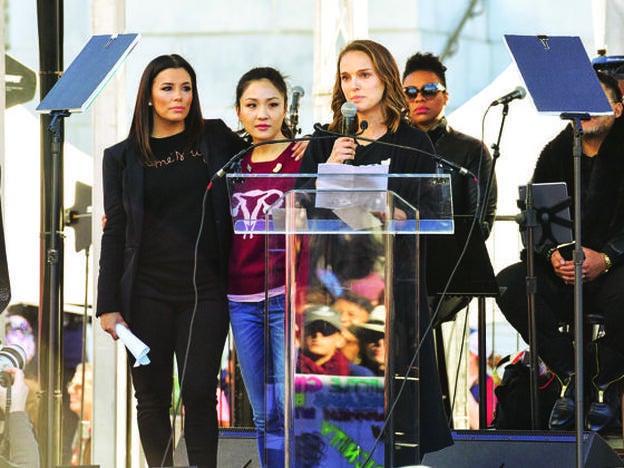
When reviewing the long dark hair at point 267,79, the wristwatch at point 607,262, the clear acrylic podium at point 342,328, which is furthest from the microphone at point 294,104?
the clear acrylic podium at point 342,328

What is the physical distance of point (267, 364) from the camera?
3.65m

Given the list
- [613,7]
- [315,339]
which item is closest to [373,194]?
[315,339]

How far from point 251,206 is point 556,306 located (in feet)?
5.87

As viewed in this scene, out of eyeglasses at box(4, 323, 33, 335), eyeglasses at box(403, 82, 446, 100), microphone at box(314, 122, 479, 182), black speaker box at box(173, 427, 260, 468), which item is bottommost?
black speaker box at box(173, 427, 260, 468)

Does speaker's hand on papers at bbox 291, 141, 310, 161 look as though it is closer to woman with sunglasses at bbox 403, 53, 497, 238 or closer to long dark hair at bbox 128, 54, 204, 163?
long dark hair at bbox 128, 54, 204, 163

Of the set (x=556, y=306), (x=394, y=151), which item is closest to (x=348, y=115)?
(x=394, y=151)

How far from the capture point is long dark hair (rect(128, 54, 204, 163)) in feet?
14.8

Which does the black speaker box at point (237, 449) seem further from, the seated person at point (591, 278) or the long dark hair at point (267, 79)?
Answer: the seated person at point (591, 278)

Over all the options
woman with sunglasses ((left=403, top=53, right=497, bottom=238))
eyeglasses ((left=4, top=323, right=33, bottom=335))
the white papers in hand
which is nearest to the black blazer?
the white papers in hand

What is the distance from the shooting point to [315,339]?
11.1ft

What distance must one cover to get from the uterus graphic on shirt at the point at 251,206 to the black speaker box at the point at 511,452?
3.57 feet

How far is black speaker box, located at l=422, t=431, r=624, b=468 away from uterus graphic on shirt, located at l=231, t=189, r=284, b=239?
3.57 feet

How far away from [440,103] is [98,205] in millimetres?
2213

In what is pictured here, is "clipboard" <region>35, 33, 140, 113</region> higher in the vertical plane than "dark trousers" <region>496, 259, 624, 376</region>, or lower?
higher
